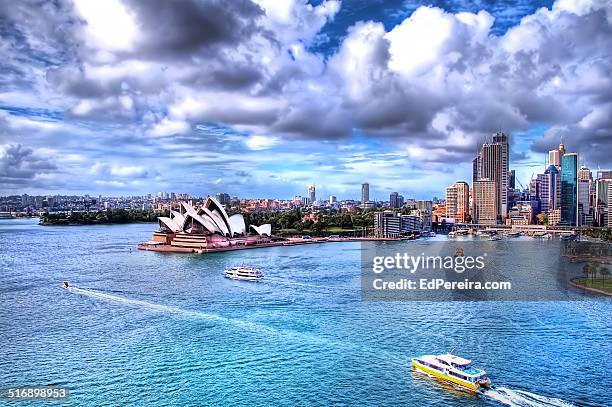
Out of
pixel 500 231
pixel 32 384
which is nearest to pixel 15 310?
pixel 32 384

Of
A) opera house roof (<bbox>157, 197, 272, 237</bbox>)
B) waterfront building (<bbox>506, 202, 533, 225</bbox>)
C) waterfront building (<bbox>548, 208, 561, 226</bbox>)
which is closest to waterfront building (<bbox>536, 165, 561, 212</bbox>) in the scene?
waterfront building (<bbox>506, 202, 533, 225</bbox>)

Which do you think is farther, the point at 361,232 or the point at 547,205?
the point at 547,205

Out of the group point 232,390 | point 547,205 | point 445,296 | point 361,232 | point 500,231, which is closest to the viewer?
point 232,390

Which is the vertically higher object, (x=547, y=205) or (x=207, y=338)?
(x=547, y=205)

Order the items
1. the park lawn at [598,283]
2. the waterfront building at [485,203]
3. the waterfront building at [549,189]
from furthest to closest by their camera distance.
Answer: the waterfront building at [549,189]
the waterfront building at [485,203]
the park lawn at [598,283]

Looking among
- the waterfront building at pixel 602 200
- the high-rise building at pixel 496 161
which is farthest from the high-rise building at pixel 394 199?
the waterfront building at pixel 602 200

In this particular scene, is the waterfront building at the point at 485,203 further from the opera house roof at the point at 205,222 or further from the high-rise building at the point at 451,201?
the opera house roof at the point at 205,222

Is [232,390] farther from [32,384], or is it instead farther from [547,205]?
[547,205]
